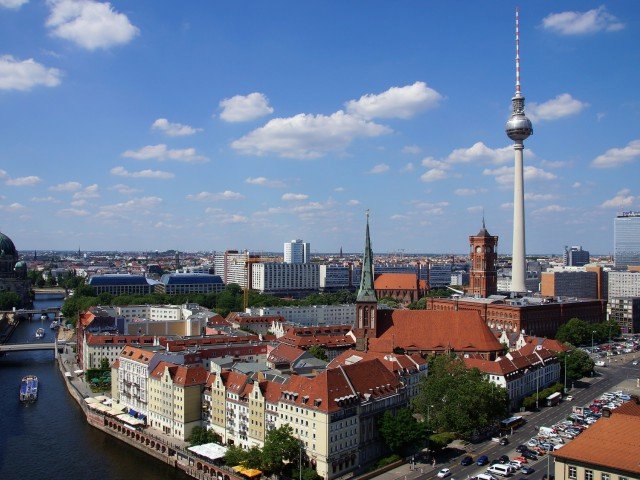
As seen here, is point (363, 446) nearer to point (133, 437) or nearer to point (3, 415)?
point (133, 437)

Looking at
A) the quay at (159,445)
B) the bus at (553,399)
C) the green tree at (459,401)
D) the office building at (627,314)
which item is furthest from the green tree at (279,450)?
the office building at (627,314)

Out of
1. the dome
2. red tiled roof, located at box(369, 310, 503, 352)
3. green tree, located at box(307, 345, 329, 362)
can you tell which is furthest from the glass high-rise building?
the dome

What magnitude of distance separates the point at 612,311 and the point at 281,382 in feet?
322

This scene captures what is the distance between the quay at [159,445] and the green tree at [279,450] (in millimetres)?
2430

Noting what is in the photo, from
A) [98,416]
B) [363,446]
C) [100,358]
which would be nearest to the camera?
[363,446]

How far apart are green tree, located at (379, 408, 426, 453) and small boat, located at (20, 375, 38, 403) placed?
137 ft

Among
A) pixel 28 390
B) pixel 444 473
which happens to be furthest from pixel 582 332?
pixel 28 390

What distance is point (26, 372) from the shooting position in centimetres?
8344

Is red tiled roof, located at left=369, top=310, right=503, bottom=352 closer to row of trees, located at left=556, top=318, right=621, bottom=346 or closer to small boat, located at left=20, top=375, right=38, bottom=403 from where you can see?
row of trees, located at left=556, top=318, right=621, bottom=346

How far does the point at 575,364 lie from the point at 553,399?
10.2 meters

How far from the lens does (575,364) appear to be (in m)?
71.4

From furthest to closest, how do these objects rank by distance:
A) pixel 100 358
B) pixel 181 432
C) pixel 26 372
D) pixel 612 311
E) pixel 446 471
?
pixel 612 311 → pixel 26 372 → pixel 100 358 → pixel 181 432 → pixel 446 471

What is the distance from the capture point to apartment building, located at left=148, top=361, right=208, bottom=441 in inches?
2131

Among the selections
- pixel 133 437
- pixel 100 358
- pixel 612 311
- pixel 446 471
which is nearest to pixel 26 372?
pixel 100 358
